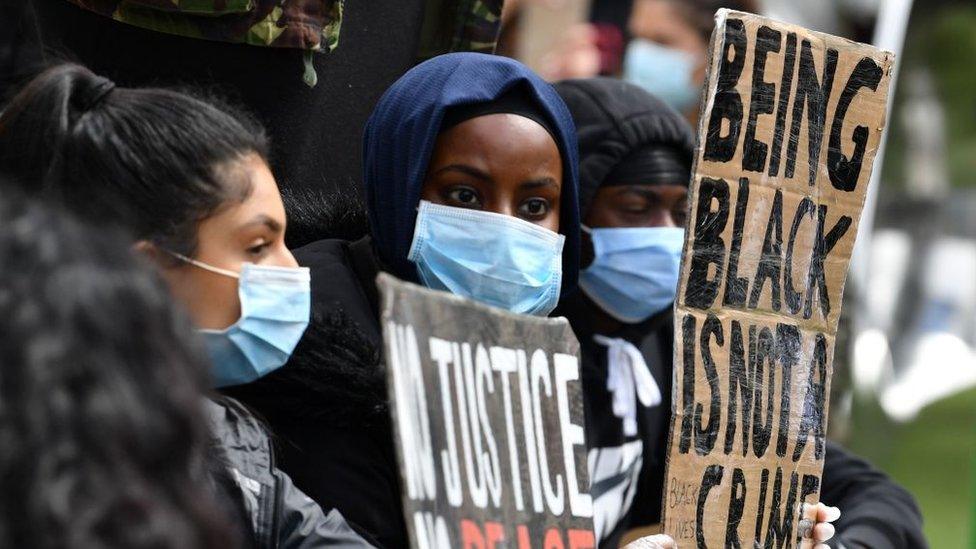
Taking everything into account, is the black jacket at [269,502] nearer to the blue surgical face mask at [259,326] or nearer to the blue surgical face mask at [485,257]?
the blue surgical face mask at [259,326]

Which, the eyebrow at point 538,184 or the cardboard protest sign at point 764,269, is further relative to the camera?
the eyebrow at point 538,184

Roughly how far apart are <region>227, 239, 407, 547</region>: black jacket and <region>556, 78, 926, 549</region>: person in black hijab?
764 millimetres

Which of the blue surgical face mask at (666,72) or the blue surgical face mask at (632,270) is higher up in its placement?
the blue surgical face mask at (666,72)

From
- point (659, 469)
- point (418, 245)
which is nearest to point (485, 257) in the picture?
point (418, 245)

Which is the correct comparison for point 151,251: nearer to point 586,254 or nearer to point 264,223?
point 264,223

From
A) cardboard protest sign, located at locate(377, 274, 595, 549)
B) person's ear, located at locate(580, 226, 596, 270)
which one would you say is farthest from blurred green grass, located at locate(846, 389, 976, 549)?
cardboard protest sign, located at locate(377, 274, 595, 549)

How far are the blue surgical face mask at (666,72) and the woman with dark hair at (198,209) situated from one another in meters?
3.66

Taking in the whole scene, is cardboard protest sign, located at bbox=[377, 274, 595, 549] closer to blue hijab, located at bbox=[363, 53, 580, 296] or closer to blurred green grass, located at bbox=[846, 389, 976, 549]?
blue hijab, located at bbox=[363, 53, 580, 296]

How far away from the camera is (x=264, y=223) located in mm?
2643

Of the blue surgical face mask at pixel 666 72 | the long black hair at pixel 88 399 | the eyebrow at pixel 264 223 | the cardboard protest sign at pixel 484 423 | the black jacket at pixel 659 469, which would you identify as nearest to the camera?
the long black hair at pixel 88 399

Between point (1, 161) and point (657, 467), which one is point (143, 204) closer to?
point (1, 161)

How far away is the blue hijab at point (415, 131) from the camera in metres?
3.11

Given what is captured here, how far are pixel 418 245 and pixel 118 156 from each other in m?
0.72

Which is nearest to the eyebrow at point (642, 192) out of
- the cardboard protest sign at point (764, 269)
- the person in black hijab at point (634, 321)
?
the person in black hijab at point (634, 321)
